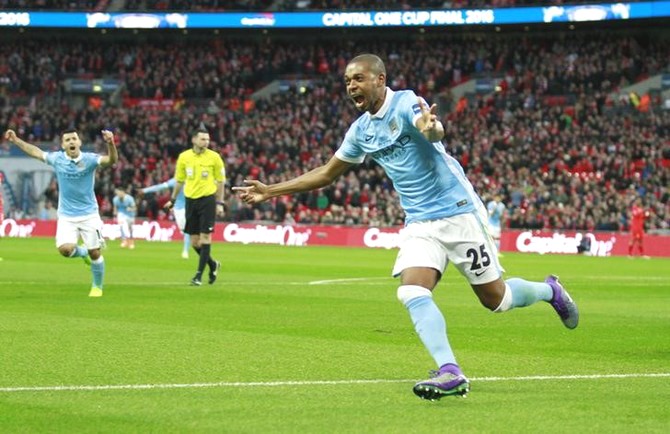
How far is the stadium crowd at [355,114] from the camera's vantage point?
46906 millimetres

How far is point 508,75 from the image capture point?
5869 centimetres

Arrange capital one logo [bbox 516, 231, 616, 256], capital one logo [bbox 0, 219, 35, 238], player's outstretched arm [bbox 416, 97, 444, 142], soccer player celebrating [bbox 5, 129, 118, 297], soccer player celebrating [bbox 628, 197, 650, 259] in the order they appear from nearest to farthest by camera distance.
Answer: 1. player's outstretched arm [bbox 416, 97, 444, 142]
2. soccer player celebrating [bbox 5, 129, 118, 297]
3. soccer player celebrating [bbox 628, 197, 650, 259]
4. capital one logo [bbox 516, 231, 616, 256]
5. capital one logo [bbox 0, 219, 35, 238]

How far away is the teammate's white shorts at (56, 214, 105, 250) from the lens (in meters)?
17.8

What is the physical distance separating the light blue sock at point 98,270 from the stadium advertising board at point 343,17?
40649mm

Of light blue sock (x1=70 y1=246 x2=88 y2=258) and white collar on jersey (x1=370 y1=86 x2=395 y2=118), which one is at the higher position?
white collar on jersey (x1=370 y1=86 x2=395 y2=118)

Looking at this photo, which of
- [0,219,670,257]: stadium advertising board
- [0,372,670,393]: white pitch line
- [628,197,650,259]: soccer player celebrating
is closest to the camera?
[0,372,670,393]: white pitch line

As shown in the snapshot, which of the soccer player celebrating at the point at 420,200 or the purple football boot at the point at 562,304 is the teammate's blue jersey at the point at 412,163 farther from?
the purple football boot at the point at 562,304

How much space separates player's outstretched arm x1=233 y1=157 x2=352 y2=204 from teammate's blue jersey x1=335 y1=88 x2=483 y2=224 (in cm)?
39

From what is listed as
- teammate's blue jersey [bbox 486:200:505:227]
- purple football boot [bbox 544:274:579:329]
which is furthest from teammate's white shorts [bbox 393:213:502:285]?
teammate's blue jersey [bbox 486:200:505:227]

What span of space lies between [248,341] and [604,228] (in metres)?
32.4

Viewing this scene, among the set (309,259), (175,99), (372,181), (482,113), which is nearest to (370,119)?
(309,259)

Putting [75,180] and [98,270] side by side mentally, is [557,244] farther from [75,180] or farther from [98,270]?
[75,180]

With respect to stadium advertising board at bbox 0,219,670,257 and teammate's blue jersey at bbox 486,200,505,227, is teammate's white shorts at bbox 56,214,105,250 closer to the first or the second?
teammate's blue jersey at bbox 486,200,505,227

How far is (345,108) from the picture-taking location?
5781cm
